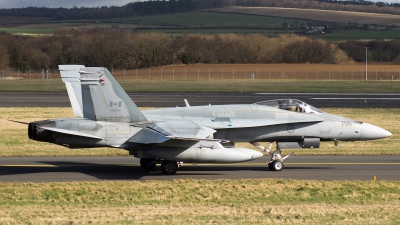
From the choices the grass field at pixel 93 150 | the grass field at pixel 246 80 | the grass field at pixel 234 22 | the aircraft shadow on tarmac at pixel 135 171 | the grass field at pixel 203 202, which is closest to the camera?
the grass field at pixel 203 202

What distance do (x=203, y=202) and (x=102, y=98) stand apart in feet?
20.6

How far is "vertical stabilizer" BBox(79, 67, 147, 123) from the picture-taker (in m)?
19.8

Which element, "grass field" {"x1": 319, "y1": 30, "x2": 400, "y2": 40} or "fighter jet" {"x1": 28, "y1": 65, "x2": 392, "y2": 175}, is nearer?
"fighter jet" {"x1": 28, "y1": 65, "x2": 392, "y2": 175}

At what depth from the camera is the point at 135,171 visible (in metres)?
20.7

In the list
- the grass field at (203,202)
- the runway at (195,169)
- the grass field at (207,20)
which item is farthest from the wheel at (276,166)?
the grass field at (207,20)

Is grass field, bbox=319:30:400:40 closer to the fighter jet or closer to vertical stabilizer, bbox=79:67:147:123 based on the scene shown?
the fighter jet

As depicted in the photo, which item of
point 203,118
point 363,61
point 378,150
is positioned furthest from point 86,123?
point 363,61

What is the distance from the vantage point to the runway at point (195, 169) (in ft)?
63.4

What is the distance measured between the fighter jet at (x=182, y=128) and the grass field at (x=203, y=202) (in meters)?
1.67

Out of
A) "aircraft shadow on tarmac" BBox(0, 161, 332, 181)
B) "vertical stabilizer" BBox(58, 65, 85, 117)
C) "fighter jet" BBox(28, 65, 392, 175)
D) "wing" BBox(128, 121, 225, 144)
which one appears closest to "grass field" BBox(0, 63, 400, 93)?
"vertical stabilizer" BBox(58, 65, 85, 117)

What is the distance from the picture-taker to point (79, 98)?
2391 cm

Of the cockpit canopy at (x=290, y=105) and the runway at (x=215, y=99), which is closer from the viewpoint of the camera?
the cockpit canopy at (x=290, y=105)

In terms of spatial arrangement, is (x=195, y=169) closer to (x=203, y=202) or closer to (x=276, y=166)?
(x=276, y=166)

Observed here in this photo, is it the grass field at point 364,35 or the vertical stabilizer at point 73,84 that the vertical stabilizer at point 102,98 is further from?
the grass field at point 364,35
